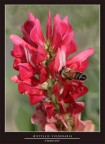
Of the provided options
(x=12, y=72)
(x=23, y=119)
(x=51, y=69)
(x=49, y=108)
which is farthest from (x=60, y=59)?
(x=23, y=119)

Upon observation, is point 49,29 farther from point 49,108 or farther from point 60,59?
point 49,108

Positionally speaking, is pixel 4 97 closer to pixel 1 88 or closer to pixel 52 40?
pixel 1 88

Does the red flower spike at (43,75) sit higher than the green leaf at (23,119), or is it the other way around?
the red flower spike at (43,75)

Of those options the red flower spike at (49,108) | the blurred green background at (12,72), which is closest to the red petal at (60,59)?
the red flower spike at (49,108)

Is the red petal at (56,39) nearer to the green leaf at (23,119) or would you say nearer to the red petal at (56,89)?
the red petal at (56,89)

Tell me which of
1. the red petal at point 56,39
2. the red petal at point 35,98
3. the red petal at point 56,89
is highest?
the red petal at point 56,39
